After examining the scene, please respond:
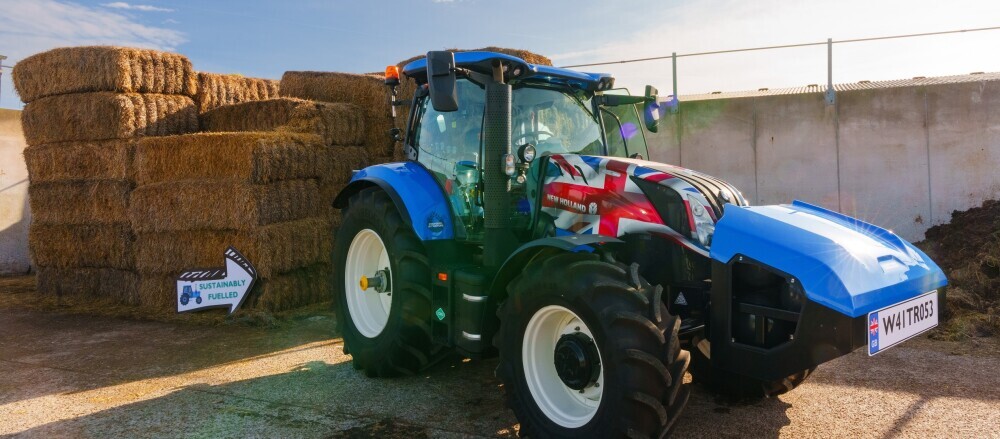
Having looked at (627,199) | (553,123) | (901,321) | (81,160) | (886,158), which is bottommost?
(901,321)

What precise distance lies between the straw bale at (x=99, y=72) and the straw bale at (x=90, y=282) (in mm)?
2352

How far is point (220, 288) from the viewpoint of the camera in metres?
7.87

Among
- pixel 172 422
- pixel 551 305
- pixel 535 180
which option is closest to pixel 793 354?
pixel 551 305

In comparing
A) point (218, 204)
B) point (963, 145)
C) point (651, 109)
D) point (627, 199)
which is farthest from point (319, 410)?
point (963, 145)

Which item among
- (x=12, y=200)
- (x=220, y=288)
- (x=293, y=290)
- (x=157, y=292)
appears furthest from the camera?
(x=12, y=200)

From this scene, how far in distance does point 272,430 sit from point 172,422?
714 mm

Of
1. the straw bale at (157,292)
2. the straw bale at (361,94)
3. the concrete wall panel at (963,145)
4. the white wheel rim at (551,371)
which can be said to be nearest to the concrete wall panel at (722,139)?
the concrete wall panel at (963,145)

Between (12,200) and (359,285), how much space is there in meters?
9.44

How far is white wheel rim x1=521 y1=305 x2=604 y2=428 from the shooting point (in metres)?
3.49

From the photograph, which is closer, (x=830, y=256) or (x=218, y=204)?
(x=830, y=256)

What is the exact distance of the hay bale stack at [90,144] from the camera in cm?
881

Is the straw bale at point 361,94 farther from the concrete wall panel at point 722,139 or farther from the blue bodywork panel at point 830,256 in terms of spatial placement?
the blue bodywork panel at point 830,256

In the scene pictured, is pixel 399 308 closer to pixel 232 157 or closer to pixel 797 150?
pixel 232 157

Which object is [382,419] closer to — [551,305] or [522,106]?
[551,305]
